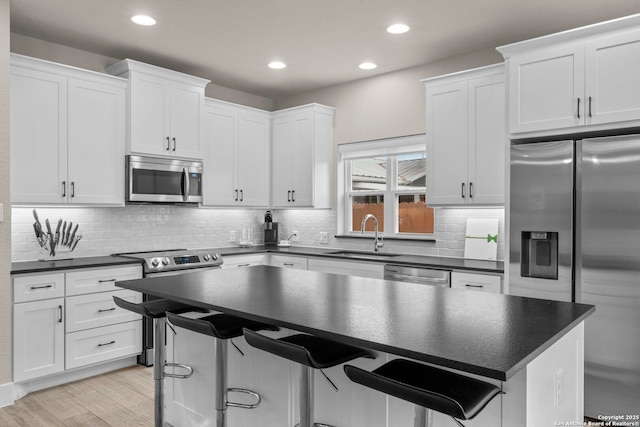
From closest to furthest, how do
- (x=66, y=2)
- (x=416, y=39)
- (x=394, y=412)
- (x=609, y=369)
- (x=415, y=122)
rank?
1. (x=394, y=412)
2. (x=609, y=369)
3. (x=66, y=2)
4. (x=416, y=39)
5. (x=415, y=122)

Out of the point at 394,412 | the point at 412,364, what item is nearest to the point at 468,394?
the point at 412,364

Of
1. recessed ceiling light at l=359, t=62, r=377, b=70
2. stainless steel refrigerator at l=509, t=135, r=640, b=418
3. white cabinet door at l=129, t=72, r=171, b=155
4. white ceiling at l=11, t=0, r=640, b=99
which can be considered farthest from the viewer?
recessed ceiling light at l=359, t=62, r=377, b=70

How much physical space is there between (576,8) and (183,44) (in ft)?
10.5

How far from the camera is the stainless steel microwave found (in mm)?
4234

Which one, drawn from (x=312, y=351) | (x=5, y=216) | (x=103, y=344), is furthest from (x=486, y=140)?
(x=5, y=216)

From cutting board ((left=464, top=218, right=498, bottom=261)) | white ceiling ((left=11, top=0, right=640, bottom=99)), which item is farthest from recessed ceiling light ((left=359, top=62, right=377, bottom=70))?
cutting board ((left=464, top=218, right=498, bottom=261))

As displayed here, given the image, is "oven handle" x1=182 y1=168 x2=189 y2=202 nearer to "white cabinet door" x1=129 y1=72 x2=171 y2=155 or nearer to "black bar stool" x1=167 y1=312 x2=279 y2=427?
"white cabinet door" x1=129 y1=72 x2=171 y2=155

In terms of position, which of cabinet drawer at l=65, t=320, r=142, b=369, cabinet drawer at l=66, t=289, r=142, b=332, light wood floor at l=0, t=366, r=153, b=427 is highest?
cabinet drawer at l=66, t=289, r=142, b=332

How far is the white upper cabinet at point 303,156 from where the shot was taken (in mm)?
5277

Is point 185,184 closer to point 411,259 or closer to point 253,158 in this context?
point 253,158

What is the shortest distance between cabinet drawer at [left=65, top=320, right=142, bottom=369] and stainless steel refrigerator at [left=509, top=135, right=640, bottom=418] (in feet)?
10.5

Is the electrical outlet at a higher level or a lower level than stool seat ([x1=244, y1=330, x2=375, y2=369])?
lower

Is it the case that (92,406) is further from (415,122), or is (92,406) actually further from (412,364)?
(415,122)

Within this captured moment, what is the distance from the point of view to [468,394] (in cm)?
137
